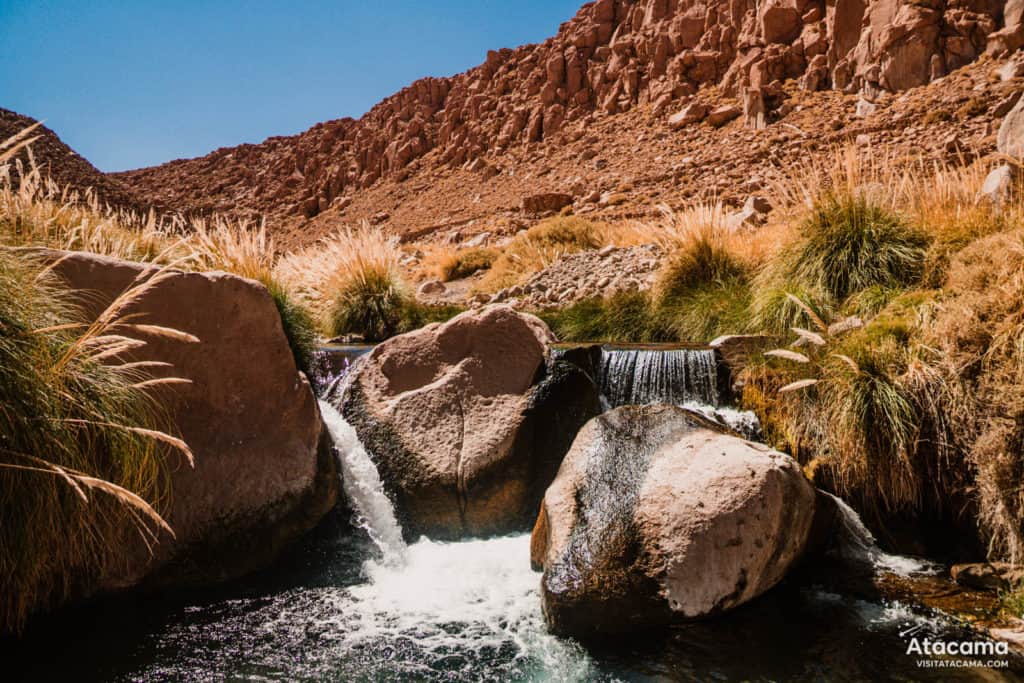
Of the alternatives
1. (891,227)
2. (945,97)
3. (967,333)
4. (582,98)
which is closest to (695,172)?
(945,97)

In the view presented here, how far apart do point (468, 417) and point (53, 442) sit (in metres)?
2.61

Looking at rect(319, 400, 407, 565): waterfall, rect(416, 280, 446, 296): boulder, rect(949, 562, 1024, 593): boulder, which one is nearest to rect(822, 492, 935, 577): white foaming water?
rect(949, 562, 1024, 593): boulder

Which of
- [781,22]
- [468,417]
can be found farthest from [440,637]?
[781,22]

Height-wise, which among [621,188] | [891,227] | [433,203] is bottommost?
[891,227]

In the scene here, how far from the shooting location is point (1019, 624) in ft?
9.47

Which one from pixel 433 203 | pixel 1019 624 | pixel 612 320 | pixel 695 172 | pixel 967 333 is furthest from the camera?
pixel 433 203

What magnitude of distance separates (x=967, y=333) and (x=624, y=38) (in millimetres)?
35613

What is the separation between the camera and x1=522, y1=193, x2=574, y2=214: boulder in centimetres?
2423

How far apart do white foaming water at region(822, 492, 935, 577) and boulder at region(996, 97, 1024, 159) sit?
6.02 metres

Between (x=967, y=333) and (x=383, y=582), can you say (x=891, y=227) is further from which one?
(x=383, y=582)

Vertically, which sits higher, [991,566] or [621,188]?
[621,188]

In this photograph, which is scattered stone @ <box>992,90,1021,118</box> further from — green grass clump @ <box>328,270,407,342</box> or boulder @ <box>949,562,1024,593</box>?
boulder @ <box>949,562,1024,593</box>

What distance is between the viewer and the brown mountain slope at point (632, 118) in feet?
63.5

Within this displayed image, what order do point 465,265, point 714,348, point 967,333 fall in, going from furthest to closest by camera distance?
point 465,265, point 714,348, point 967,333
